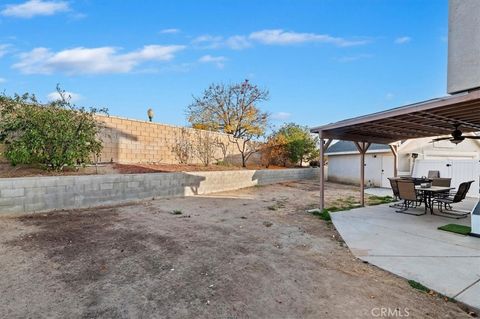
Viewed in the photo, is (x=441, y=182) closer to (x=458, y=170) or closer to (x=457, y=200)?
(x=457, y=200)

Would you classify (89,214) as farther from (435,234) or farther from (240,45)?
(240,45)

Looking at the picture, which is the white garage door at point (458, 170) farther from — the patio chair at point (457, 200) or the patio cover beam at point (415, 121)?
the patio chair at point (457, 200)

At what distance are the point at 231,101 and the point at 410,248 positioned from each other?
16500 mm

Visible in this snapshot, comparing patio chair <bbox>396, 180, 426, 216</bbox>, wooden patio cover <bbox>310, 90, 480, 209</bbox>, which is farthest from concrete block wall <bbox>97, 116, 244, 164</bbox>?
patio chair <bbox>396, 180, 426, 216</bbox>

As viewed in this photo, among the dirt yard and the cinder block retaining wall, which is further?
the cinder block retaining wall

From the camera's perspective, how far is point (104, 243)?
15.3ft

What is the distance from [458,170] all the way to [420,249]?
9.75m

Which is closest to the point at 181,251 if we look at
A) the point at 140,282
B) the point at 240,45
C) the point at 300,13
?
the point at 140,282

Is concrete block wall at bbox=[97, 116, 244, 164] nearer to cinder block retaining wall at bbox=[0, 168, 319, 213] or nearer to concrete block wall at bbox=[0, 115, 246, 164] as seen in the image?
concrete block wall at bbox=[0, 115, 246, 164]

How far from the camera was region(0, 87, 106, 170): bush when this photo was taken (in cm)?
742

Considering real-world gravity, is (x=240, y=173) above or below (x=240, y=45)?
below

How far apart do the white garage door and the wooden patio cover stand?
4.39m

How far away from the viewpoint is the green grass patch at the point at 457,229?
5.60 m

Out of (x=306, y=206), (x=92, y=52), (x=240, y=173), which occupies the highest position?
(x=92, y=52)
